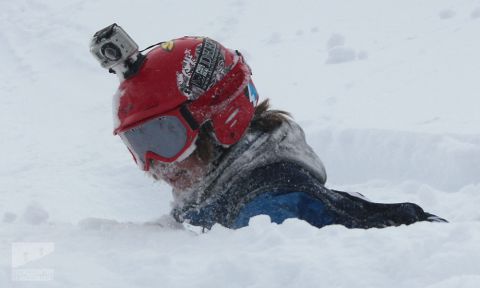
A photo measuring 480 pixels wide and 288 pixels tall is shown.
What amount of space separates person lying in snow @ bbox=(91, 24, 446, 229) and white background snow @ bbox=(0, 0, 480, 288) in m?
0.24

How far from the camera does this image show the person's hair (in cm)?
295

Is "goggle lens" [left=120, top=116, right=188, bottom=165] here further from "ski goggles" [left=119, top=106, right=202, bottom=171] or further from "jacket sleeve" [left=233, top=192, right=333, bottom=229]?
"jacket sleeve" [left=233, top=192, right=333, bottom=229]

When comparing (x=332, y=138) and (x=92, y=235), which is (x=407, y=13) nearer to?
(x=332, y=138)

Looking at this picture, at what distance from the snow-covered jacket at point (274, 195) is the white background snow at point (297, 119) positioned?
0.20 meters

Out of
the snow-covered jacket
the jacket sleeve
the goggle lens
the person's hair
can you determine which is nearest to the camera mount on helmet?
the goggle lens

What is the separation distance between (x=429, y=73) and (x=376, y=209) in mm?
3642

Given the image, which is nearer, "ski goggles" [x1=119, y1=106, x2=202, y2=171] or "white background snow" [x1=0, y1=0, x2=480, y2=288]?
"white background snow" [x1=0, y1=0, x2=480, y2=288]

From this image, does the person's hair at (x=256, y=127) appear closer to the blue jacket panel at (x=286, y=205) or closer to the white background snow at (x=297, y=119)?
the blue jacket panel at (x=286, y=205)

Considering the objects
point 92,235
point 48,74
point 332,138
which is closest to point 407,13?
point 332,138

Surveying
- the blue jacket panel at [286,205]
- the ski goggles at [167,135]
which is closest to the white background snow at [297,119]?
the blue jacket panel at [286,205]

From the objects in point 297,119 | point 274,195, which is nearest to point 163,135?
point 274,195

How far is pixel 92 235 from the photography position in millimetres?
2805

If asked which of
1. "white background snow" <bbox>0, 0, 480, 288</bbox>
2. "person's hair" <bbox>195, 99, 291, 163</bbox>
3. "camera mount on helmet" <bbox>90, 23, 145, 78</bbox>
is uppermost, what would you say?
"camera mount on helmet" <bbox>90, 23, 145, 78</bbox>

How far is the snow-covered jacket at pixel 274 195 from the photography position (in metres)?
2.81
